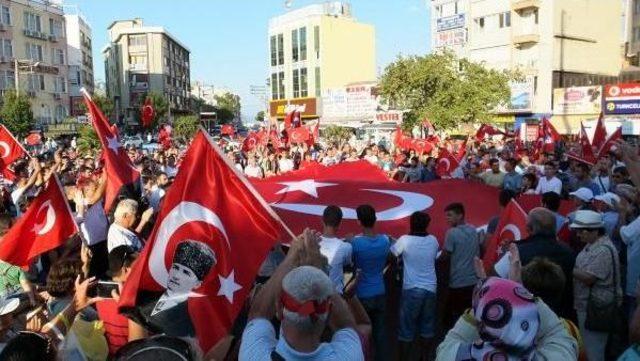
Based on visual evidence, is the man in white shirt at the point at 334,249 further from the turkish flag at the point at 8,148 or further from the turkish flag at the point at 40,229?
the turkish flag at the point at 8,148

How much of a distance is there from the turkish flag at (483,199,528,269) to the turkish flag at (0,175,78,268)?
409 centimetres

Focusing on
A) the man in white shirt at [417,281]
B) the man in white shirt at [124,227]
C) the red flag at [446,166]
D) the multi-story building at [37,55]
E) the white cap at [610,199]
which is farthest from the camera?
the multi-story building at [37,55]

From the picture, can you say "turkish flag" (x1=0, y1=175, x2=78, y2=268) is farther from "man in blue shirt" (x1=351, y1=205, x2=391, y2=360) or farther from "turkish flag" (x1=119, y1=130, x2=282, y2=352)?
"man in blue shirt" (x1=351, y1=205, x2=391, y2=360)

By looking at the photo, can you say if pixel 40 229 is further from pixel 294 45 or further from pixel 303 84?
pixel 294 45

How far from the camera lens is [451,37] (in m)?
48.9

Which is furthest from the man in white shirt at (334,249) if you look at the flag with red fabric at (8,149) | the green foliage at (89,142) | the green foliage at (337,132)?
the green foliage at (337,132)

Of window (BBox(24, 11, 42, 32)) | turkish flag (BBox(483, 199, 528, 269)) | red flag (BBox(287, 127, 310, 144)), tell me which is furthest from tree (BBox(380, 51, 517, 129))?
window (BBox(24, 11, 42, 32))

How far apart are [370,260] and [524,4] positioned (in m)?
42.5

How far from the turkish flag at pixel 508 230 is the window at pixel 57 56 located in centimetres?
6209

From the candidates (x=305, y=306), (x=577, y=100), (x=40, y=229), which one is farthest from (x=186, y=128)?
(x=305, y=306)

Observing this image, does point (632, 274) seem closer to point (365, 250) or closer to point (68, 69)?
point (365, 250)

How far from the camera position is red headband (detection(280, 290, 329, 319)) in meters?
2.25

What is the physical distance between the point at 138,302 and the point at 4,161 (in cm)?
887

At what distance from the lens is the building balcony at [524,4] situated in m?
42.3
